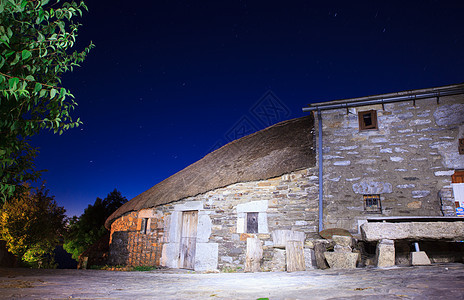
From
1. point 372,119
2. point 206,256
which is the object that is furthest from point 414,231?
point 206,256

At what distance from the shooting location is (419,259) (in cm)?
459

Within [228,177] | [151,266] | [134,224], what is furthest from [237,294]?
[134,224]

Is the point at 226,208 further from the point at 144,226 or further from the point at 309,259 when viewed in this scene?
the point at 144,226

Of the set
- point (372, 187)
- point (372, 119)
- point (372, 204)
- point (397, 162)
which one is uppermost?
point (372, 119)

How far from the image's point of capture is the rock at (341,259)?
508cm

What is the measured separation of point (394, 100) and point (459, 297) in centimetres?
631

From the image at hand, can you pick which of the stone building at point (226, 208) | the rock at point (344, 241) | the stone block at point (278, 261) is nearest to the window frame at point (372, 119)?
the stone building at point (226, 208)

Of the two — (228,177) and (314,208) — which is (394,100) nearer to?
(314,208)

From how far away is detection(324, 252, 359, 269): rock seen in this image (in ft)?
16.7

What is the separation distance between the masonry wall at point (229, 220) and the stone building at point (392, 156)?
534mm

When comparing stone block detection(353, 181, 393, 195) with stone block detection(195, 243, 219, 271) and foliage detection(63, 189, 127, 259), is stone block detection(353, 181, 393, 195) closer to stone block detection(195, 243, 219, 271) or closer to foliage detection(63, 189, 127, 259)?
stone block detection(195, 243, 219, 271)

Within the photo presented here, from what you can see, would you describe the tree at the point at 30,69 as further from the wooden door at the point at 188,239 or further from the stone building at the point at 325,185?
the wooden door at the point at 188,239

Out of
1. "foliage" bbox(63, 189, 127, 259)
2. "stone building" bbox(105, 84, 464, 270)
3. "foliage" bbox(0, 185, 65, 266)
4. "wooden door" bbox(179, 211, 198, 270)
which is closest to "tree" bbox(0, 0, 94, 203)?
"stone building" bbox(105, 84, 464, 270)

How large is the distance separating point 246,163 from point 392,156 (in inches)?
163
